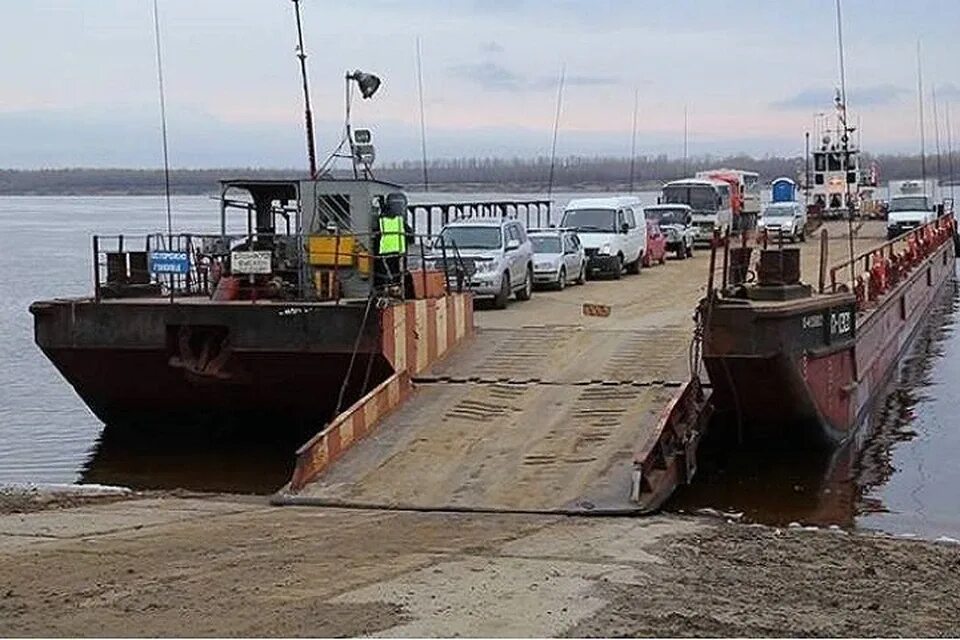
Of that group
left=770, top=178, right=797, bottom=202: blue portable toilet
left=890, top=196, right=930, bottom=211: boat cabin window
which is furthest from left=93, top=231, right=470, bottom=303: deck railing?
left=770, top=178, right=797, bottom=202: blue portable toilet

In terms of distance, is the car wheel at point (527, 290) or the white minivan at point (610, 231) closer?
the car wheel at point (527, 290)

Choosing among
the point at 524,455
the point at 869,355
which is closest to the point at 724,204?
the point at 869,355

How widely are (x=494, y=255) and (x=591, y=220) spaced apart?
9.09m

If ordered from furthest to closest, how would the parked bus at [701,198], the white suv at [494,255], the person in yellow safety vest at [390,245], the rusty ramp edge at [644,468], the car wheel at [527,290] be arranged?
1. the parked bus at [701,198]
2. the car wheel at [527,290]
3. the white suv at [494,255]
4. the person in yellow safety vest at [390,245]
5. the rusty ramp edge at [644,468]

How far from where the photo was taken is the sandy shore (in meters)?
7.69

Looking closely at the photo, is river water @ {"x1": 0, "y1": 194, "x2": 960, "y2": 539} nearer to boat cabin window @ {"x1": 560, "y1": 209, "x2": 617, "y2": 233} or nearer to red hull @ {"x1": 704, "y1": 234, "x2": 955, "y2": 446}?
red hull @ {"x1": 704, "y1": 234, "x2": 955, "y2": 446}

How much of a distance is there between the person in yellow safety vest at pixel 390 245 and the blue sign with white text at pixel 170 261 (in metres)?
2.38

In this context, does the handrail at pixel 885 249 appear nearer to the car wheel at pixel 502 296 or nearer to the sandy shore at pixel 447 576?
the car wheel at pixel 502 296

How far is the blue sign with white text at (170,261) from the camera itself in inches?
694

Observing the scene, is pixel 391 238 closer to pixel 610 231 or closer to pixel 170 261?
pixel 170 261

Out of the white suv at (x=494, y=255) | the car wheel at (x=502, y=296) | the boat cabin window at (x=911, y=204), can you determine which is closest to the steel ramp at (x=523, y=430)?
the white suv at (x=494, y=255)

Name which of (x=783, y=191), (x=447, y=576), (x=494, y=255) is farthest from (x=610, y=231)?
(x=783, y=191)

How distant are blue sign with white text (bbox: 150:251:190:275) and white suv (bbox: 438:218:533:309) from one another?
564 cm

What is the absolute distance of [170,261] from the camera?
57.9 feet
